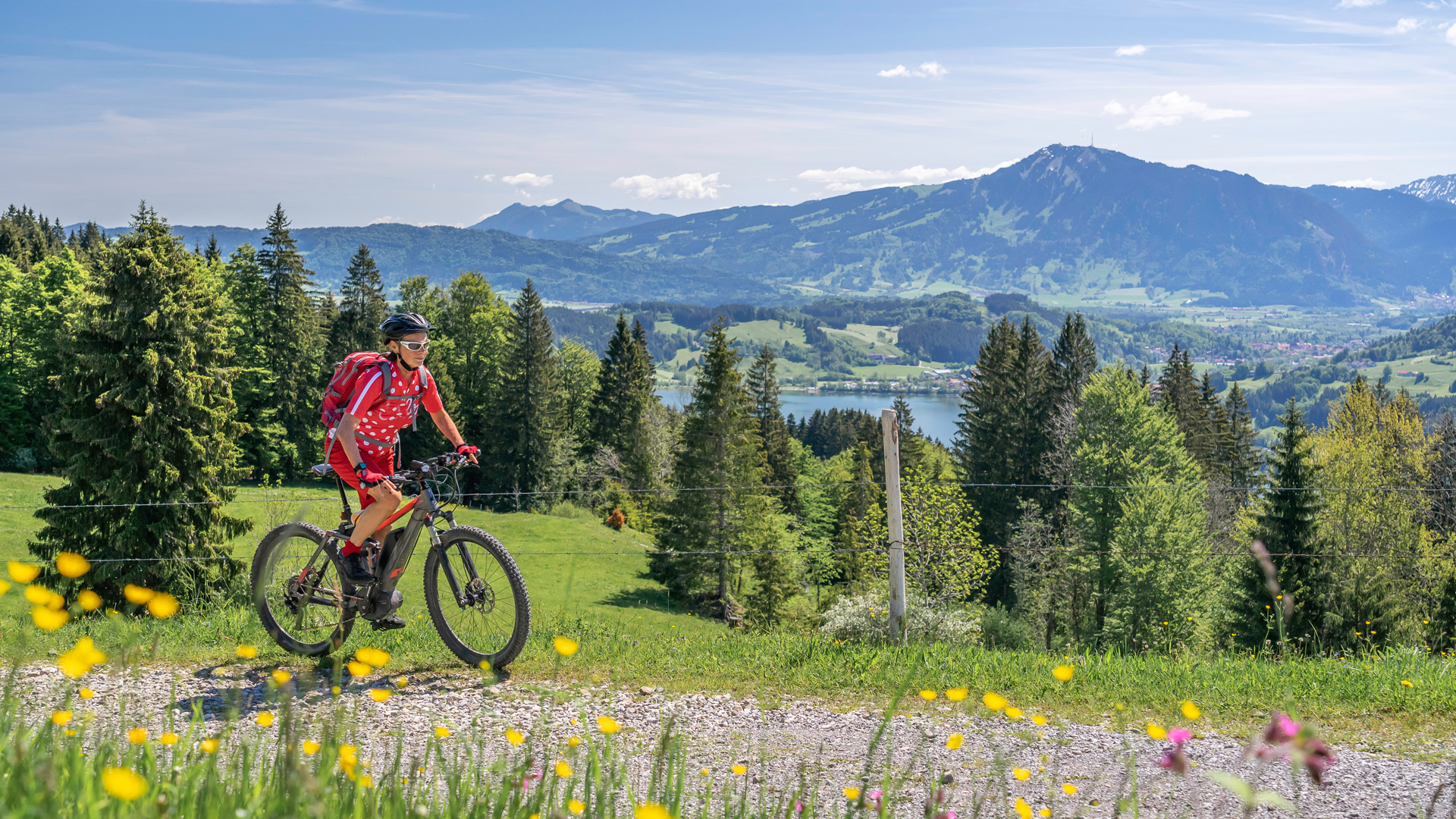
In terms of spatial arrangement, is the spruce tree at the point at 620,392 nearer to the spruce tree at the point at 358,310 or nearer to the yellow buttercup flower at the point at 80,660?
the spruce tree at the point at 358,310

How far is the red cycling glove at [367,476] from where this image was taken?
6031mm

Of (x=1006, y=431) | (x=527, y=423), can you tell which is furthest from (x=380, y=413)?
(x=1006, y=431)

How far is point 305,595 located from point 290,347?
50961 mm

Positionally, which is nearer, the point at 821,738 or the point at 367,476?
the point at 821,738

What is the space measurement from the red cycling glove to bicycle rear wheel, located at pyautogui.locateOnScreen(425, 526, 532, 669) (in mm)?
642

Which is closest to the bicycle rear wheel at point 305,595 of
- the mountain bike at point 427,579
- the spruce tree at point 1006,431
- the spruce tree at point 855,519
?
the mountain bike at point 427,579

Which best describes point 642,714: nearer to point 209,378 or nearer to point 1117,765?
point 1117,765

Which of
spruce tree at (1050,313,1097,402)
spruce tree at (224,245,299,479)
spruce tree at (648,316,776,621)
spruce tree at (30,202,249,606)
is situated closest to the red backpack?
spruce tree at (30,202,249,606)

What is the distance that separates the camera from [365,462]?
6.45 m

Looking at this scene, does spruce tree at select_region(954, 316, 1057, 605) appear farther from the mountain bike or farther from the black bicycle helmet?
the black bicycle helmet

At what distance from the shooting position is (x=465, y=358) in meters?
61.9

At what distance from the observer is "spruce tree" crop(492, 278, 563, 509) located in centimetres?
5600

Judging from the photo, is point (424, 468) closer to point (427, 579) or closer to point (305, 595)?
point (427, 579)

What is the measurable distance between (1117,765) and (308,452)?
5456 cm
